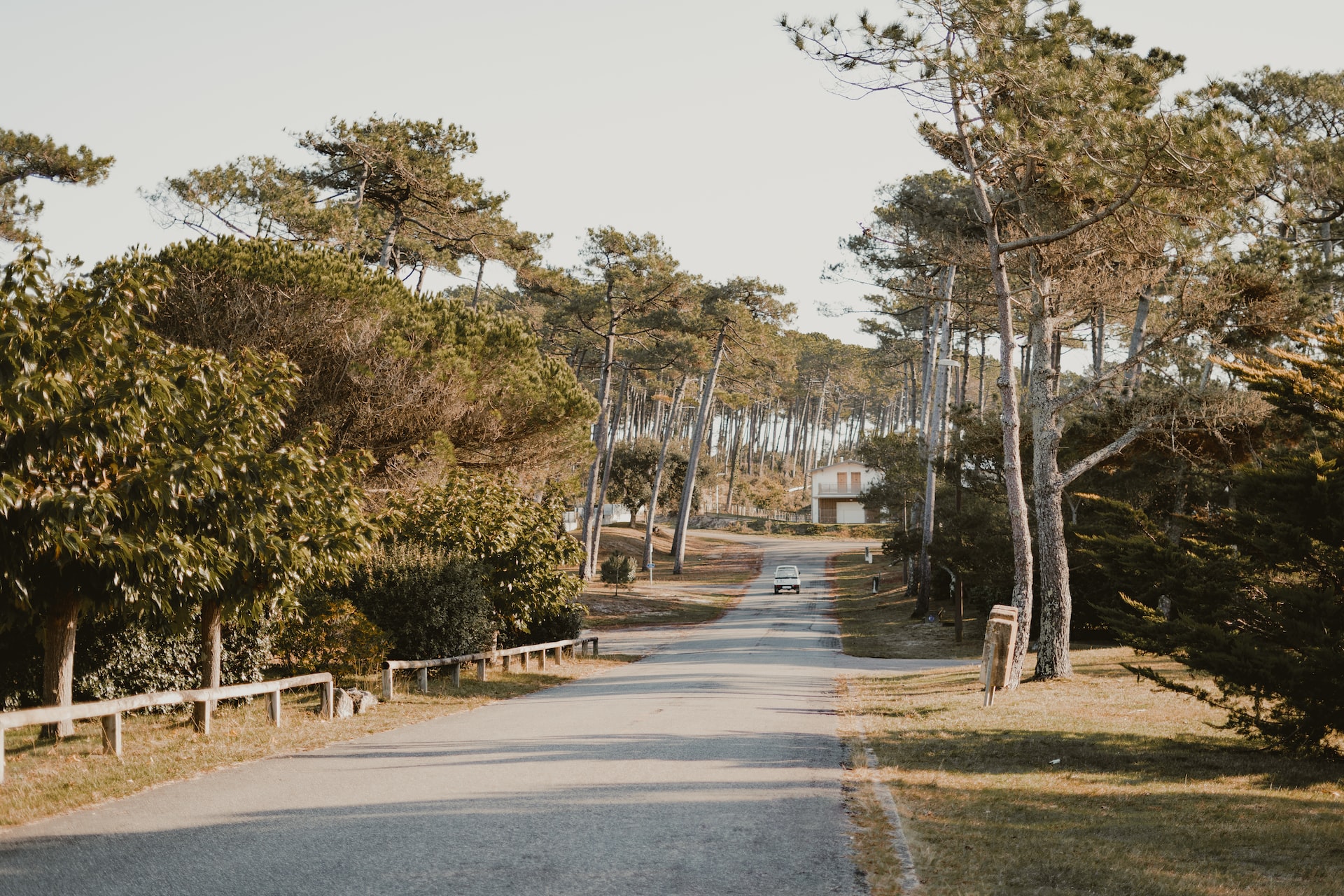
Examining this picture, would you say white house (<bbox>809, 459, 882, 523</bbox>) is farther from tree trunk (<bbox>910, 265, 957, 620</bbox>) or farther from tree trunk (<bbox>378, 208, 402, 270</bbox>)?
tree trunk (<bbox>378, 208, 402, 270</bbox>)

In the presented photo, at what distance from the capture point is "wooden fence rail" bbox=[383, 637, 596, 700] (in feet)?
52.6

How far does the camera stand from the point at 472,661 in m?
20.4

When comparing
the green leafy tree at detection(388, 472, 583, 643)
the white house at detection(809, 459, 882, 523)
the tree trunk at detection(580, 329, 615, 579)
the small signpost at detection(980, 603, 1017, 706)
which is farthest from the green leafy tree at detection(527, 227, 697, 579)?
the white house at detection(809, 459, 882, 523)

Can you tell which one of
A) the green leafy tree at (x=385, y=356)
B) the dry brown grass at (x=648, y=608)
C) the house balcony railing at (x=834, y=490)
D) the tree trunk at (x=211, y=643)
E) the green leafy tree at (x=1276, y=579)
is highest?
the green leafy tree at (x=385, y=356)

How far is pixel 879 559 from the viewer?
6938 centimetres

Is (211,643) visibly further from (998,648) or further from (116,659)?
(998,648)

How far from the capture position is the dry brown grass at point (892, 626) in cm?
2902

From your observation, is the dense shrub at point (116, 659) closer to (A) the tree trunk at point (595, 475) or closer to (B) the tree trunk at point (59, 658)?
(B) the tree trunk at point (59, 658)

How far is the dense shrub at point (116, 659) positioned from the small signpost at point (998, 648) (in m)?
10.4

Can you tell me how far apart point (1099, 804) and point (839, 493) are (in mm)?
89711

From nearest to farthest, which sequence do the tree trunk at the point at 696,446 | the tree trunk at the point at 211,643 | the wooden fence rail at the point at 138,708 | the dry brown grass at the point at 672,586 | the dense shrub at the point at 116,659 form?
the wooden fence rail at the point at 138,708
the dense shrub at the point at 116,659
the tree trunk at the point at 211,643
the dry brown grass at the point at 672,586
the tree trunk at the point at 696,446

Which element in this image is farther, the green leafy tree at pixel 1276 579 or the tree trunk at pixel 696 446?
the tree trunk at pixel 696 446

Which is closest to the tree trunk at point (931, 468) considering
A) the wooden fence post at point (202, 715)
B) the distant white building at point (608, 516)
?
the wooden fence post at point (202, 715)

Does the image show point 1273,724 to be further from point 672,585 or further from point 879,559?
point 879,559
